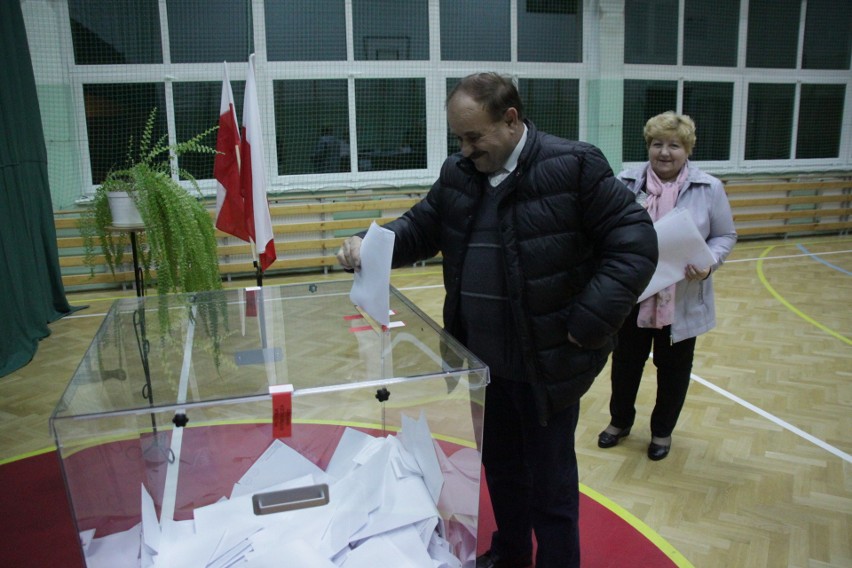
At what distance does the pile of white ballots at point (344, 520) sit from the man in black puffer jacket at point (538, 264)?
0.83 ft

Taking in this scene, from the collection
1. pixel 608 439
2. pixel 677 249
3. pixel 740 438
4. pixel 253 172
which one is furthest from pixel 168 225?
pixel 740 438

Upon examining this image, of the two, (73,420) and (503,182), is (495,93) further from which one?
(73,420)

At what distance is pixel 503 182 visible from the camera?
1536 mm

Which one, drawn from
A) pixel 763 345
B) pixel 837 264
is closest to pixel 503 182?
pixel 763 345

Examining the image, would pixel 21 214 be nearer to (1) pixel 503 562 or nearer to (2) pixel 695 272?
(1) pixel 503 562

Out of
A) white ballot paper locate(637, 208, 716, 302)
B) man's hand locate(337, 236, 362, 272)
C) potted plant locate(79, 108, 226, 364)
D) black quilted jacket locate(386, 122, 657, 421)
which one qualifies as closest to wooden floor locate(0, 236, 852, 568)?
white ballot paper locate(637, 208, 716, 302)

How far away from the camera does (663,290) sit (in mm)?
2484

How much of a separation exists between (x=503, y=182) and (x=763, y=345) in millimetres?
3545

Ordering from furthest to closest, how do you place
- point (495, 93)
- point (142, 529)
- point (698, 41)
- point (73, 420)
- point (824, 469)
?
1. point (698, 41)
2. point (824, 469)
3. point (495, 93)
4. point (142, 529)
5. point (73, 420)

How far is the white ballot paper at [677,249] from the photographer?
7.47 feet

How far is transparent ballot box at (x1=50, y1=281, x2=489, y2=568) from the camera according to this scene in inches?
48.8

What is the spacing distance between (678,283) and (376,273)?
146 centimetres

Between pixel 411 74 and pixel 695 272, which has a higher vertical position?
pixel 411 74

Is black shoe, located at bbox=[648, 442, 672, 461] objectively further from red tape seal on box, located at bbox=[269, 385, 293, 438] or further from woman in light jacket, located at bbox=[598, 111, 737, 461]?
red tape seal on box, located at bbox=[269, 385, 293, 438]
